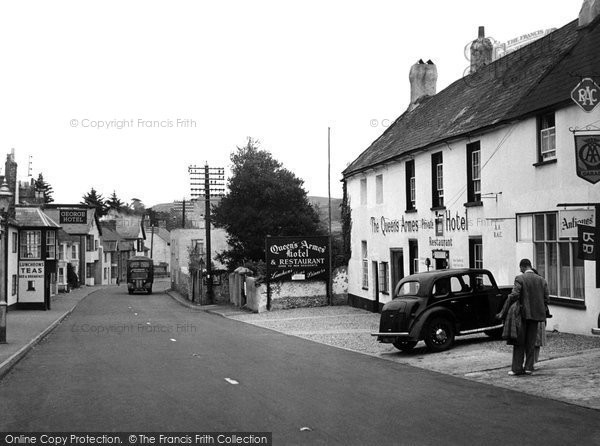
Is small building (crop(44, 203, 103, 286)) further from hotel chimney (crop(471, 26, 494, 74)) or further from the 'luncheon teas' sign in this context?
hotel chimney (crop(471, 26, 494, 74))

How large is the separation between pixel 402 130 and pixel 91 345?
57.2 feet

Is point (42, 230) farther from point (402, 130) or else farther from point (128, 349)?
point (128, 349)

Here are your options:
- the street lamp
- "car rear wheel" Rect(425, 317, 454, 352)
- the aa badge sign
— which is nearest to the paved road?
"car rear wheel" Rect(425, 317, 454, 352)

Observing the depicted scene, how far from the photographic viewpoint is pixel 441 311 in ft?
52.9

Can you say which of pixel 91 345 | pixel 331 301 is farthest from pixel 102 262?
pixel 91 345

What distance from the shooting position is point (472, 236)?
71.2 feet

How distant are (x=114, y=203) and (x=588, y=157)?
452 feet

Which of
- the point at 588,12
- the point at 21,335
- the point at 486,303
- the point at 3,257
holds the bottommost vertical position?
the point at 21,335

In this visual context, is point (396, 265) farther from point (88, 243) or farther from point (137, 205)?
point (137, 205)

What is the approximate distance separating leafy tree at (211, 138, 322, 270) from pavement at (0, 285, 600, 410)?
2399 cm

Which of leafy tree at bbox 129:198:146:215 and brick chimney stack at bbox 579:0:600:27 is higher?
leafy tree at bbox 129:198:146:215

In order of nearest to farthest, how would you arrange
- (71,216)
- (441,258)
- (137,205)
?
1. (441,258)
2. (71,216)
3. (137,205)

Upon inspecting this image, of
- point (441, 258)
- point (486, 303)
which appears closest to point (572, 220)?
point (486, 303)

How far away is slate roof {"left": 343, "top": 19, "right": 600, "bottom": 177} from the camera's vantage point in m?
17.9
